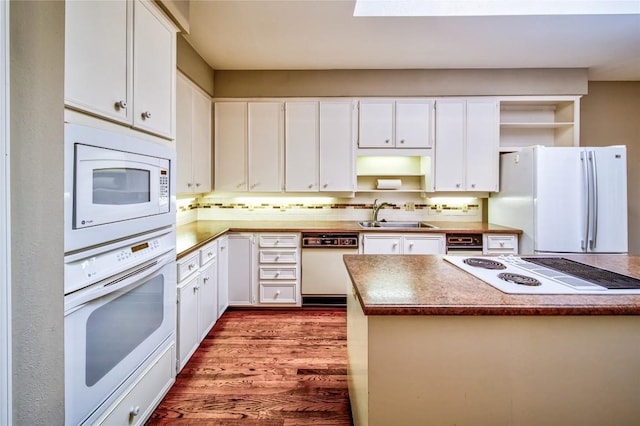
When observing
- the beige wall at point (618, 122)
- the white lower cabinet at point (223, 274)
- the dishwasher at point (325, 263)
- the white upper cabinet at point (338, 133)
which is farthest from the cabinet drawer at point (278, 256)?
the beige wall at point (618, 122)

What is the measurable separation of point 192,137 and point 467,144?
9.35 ft

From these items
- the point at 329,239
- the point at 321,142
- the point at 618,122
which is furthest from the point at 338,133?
the point at 618,122

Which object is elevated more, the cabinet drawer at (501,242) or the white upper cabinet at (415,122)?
the white upper cabinet at (415,122)

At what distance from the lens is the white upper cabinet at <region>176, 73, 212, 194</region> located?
2.67 meters

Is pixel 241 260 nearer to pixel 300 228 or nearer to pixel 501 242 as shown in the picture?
pixel 300 228

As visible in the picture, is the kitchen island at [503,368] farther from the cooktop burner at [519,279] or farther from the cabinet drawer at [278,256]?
the cabinet drawer at [278,256]

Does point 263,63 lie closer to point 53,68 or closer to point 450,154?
point 450,154

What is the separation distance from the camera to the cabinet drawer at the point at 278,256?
3221 mm

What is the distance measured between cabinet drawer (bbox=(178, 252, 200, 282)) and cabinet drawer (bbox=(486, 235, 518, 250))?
2718 millimetres

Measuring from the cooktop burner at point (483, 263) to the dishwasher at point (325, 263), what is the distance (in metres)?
1.58

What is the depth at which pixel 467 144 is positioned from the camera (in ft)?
11.3

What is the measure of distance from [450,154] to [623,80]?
2.34 m

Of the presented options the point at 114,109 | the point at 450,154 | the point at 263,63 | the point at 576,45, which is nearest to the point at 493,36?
the point at 576,45

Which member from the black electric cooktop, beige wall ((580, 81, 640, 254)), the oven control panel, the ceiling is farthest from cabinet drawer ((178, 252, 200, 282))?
beige wall ((580, 81, 640, 254))
